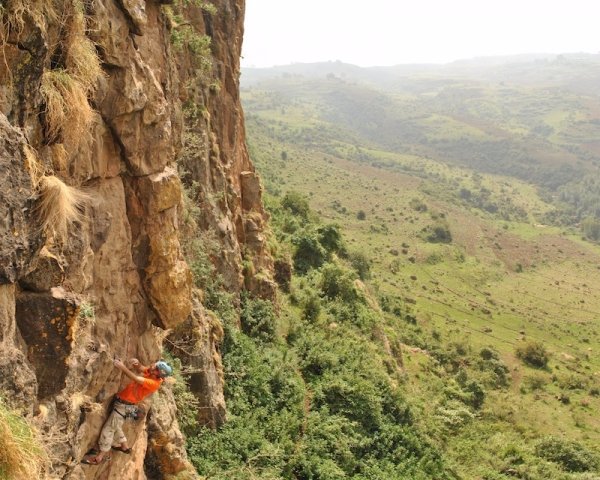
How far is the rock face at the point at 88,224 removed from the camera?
7000 mm

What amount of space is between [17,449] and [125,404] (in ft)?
14.6

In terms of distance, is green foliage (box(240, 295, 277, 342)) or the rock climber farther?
green foliage (box(240, 295, 277, 342))

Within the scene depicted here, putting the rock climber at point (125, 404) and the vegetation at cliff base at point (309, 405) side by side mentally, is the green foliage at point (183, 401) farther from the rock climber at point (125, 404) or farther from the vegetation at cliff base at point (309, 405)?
the rock climber at point (125, 404)

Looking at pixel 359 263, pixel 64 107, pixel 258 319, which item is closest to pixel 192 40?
pixel 258 319

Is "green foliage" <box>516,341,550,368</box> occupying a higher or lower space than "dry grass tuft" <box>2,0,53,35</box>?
lower

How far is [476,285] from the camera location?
91.9 metres

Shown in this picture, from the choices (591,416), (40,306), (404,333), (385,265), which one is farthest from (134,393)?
(385,265)

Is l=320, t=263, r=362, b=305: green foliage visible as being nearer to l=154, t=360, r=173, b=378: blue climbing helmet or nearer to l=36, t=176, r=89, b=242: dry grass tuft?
l=154, t=360, r=173, b=378: blue climbing helmet

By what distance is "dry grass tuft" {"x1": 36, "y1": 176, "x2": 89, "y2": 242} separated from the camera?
734 centimetres

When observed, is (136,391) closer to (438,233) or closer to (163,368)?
(163,368)

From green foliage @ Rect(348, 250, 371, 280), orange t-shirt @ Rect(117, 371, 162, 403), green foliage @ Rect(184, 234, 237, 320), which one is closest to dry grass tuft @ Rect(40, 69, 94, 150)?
orange t-shirt @ Rect(117, 371, 162, 403)

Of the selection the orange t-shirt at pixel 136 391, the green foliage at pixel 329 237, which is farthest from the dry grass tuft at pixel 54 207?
the green foliage at pixel 329 237

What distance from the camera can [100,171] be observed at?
998 cm

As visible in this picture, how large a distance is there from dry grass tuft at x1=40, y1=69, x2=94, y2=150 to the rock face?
0.02 meters
